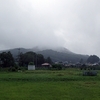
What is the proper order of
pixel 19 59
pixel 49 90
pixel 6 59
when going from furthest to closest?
pixel 19 59
pixel 6 59
pixel 49 90

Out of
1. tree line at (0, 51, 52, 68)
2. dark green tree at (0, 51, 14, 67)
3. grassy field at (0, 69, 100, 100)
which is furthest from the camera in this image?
tree line at (0, 51, 52, 68)

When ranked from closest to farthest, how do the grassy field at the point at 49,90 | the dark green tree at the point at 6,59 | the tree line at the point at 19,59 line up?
the grassy field at the point at 49,90, the dark green tree at the point at 6,59, the tree line at the point at 19,59

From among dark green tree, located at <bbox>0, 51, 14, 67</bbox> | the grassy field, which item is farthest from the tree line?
the grassy field

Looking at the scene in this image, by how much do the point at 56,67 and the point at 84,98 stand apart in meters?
61.4

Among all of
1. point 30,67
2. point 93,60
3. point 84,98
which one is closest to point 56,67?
point 30,67

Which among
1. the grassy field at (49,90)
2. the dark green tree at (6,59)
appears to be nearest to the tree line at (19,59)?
the dark green tree at (6,59)

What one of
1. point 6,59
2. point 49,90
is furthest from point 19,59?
point 49,90

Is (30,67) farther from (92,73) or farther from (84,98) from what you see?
(84,98)

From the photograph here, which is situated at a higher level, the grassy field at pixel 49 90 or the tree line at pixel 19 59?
the tree line at pixel 19 59

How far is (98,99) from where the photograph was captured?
16.0 meters

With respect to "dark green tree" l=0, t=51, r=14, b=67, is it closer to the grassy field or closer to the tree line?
the tree line

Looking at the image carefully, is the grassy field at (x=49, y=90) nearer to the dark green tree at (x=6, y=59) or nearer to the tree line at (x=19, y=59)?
the dark green tree at (x=6, y=59)

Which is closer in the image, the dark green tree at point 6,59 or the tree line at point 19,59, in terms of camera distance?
the dark green tree at point 6,59

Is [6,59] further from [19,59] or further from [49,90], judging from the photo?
[49,90]
